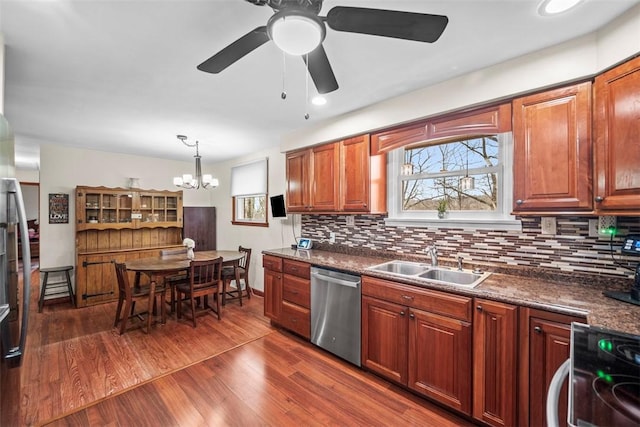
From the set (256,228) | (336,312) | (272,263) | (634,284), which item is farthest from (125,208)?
(634,284)

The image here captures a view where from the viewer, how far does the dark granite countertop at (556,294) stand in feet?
4.18

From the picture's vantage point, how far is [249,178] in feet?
15.8

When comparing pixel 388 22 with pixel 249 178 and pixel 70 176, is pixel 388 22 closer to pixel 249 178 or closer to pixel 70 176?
pixel 249 178

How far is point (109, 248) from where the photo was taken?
4398 millimetres

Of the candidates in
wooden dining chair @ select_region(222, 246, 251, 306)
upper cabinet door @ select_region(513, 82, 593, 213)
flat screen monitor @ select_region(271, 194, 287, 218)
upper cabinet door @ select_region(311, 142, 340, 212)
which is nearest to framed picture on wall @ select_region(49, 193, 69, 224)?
wooden dining chair @ select_region(222, 246, 251, 306)

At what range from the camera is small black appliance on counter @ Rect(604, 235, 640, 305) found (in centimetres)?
148

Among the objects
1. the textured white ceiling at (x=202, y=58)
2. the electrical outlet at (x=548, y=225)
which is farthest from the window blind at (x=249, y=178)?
the electrical outlet at (x=548, y=225)

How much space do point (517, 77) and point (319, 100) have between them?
1.49m

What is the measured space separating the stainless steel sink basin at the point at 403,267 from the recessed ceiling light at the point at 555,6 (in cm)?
185

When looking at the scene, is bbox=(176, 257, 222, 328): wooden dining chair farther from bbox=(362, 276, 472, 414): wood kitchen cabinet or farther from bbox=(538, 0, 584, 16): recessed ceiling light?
bbox=(538, 0, 584, 16): recessed ceiling light

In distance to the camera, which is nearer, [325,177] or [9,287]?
[9,287]

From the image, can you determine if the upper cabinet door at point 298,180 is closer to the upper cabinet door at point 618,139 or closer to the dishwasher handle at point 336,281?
the dishwasher handle at point 336,281

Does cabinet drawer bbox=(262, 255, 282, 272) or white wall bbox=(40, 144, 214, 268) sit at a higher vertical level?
white wall bbox=(40, 144, 214, 268)

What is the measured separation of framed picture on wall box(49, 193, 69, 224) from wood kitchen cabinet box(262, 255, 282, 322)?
335 centimetres
